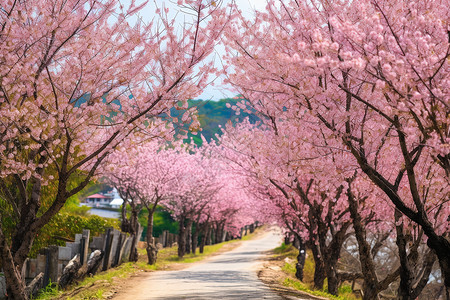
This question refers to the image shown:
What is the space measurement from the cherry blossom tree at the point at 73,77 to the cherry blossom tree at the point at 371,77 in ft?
5.38

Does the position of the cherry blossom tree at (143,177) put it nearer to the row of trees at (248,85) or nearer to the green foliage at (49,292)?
the green foliage at (49,292)

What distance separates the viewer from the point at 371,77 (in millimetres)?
7855

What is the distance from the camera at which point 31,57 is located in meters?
7.40

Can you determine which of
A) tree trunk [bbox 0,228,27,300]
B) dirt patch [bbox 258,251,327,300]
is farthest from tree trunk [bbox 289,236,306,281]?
tree trunk [bbox 0,228,27,300]

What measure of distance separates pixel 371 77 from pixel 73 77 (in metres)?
5.26

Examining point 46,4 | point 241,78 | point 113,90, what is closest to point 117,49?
point 113,90

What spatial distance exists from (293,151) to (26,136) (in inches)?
229

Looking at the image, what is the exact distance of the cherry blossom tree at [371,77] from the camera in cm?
577

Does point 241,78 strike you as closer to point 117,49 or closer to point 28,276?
point 117,49

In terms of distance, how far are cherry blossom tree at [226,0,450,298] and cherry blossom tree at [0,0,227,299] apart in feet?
5.38

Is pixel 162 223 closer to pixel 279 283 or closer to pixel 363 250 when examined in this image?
pixel 279 283

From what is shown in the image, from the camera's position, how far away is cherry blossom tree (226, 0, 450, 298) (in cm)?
577

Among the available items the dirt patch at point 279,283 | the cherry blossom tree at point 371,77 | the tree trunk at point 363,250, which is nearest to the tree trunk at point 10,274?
the cherry blossom tree at point 371,77

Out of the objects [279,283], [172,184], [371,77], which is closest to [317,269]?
[279,283]
